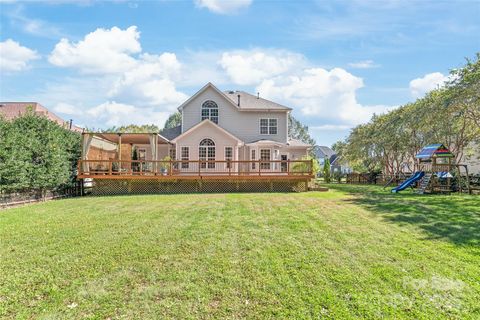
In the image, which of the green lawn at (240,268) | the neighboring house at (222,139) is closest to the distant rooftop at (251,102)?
the neighboring house at (222,139)

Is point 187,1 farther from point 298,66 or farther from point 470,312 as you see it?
point 470,312

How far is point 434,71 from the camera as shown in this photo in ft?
64.6

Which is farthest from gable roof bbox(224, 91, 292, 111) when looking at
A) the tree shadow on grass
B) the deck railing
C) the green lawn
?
the green lawn

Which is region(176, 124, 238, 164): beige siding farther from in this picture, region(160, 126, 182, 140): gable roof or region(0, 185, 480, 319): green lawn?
region(0, 185, 480, 319): green lawn

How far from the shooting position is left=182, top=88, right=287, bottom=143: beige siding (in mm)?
21281

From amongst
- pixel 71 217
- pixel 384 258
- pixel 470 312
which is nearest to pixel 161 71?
pixel 71 217

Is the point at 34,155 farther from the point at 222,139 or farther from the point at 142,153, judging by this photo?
the point at 142,153

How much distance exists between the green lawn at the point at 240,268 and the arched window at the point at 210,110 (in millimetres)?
14063

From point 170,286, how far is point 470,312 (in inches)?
142

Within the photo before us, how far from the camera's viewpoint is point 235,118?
21.4 meters

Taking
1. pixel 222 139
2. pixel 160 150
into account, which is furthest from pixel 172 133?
pixel 222 139

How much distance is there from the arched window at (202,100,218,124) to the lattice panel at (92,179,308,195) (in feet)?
20.8

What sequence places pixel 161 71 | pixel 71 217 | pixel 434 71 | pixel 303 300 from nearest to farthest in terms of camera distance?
pixel 303 300
pixel 71 217
pixel 161 71
pixel 434 71

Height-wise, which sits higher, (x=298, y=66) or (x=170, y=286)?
(x=298, y=66)
